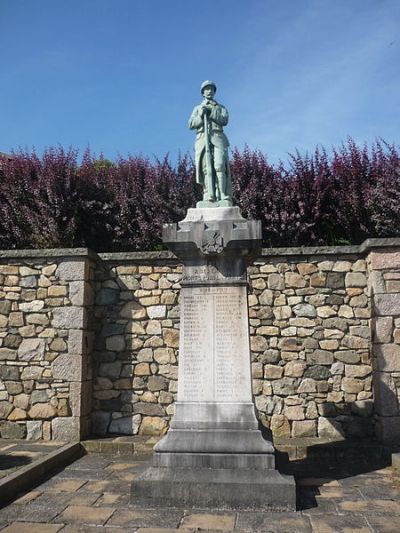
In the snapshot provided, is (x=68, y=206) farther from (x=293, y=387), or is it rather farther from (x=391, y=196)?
(x=391, y=196)

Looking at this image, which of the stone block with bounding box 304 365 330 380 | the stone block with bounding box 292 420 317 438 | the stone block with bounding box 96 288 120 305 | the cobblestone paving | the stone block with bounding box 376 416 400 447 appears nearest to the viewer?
the cobblestone paving

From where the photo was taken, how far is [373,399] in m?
7.23

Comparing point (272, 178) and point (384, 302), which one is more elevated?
point (272, 178)

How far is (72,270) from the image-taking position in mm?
7668

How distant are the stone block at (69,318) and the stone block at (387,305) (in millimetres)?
4460

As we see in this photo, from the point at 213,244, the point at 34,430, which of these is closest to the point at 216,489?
the point at 213,244

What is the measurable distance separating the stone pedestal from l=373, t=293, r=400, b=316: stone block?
111 inches

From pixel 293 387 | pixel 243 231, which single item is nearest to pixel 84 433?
pixel 293 387

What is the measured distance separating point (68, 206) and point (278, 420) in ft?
18.1

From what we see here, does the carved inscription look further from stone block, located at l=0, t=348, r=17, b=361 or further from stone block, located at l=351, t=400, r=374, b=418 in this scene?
stone block, located at l=0, t=348, r=17, b=361

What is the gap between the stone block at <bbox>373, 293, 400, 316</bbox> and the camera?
7.04 meters

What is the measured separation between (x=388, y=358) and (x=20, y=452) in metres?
5.27

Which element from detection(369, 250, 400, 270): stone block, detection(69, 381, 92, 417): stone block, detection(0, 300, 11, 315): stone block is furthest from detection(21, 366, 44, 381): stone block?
detection(369, 250, 400, 270): stone block

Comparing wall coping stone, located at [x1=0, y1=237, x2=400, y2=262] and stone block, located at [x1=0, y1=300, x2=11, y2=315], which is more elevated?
wall coping stone, located at [x1=0, y1=237, x2=400, y2=262]
